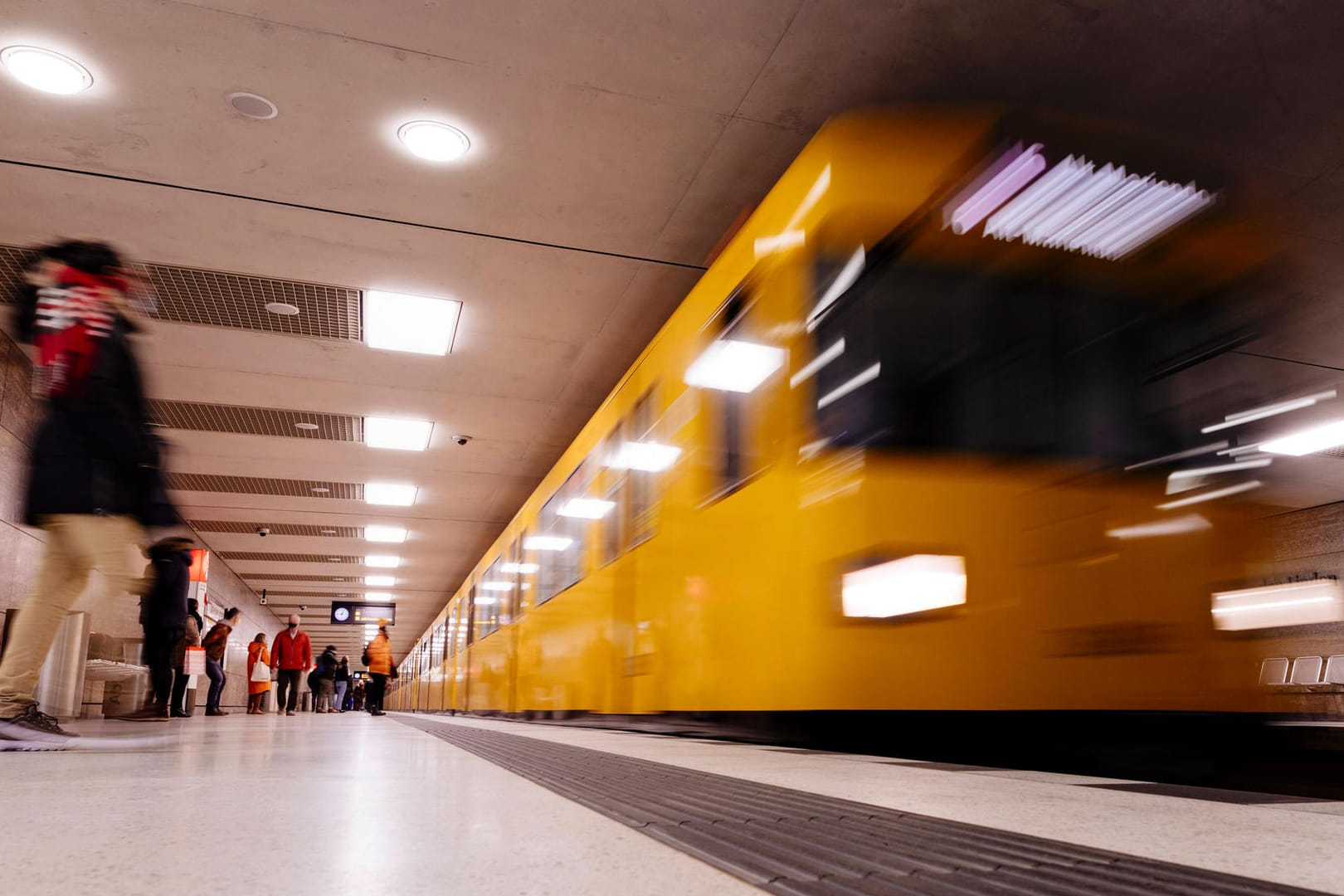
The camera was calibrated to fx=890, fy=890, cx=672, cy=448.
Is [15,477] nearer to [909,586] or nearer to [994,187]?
[909,586]

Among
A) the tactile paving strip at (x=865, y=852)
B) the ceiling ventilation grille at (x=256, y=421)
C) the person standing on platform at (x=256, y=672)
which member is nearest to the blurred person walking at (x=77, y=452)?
the tactile paving strip at (x=865, y=852)

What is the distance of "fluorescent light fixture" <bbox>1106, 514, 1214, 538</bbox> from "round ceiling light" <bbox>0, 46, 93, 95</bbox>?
5.73 metres

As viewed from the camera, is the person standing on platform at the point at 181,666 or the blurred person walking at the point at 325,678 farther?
the blurred person walking at the point at 325,678

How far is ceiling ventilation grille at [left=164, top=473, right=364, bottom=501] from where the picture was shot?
13.3 metres

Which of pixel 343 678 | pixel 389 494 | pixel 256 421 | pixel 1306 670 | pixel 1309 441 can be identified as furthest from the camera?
pixel 343 678

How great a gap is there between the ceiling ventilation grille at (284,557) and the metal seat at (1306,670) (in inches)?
681

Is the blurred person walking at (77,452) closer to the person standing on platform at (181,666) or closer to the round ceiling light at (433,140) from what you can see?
the round ceiling light at (433,140)

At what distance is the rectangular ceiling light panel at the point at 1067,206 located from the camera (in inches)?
136

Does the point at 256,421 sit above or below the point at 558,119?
below

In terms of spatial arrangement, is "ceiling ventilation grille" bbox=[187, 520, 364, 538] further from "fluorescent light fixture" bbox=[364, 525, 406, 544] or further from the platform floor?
the platform floor

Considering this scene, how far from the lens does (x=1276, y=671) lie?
12281 millimetres

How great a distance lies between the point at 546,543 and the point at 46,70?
19.5ft

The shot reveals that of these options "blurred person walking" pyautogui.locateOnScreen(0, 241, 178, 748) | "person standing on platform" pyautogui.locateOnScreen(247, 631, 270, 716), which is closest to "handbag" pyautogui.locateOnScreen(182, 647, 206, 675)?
"person standing on platform" pyautogui.locateOnScreen(247, 631, 270, 716)

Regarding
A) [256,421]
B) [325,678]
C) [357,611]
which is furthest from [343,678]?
[256,421]
